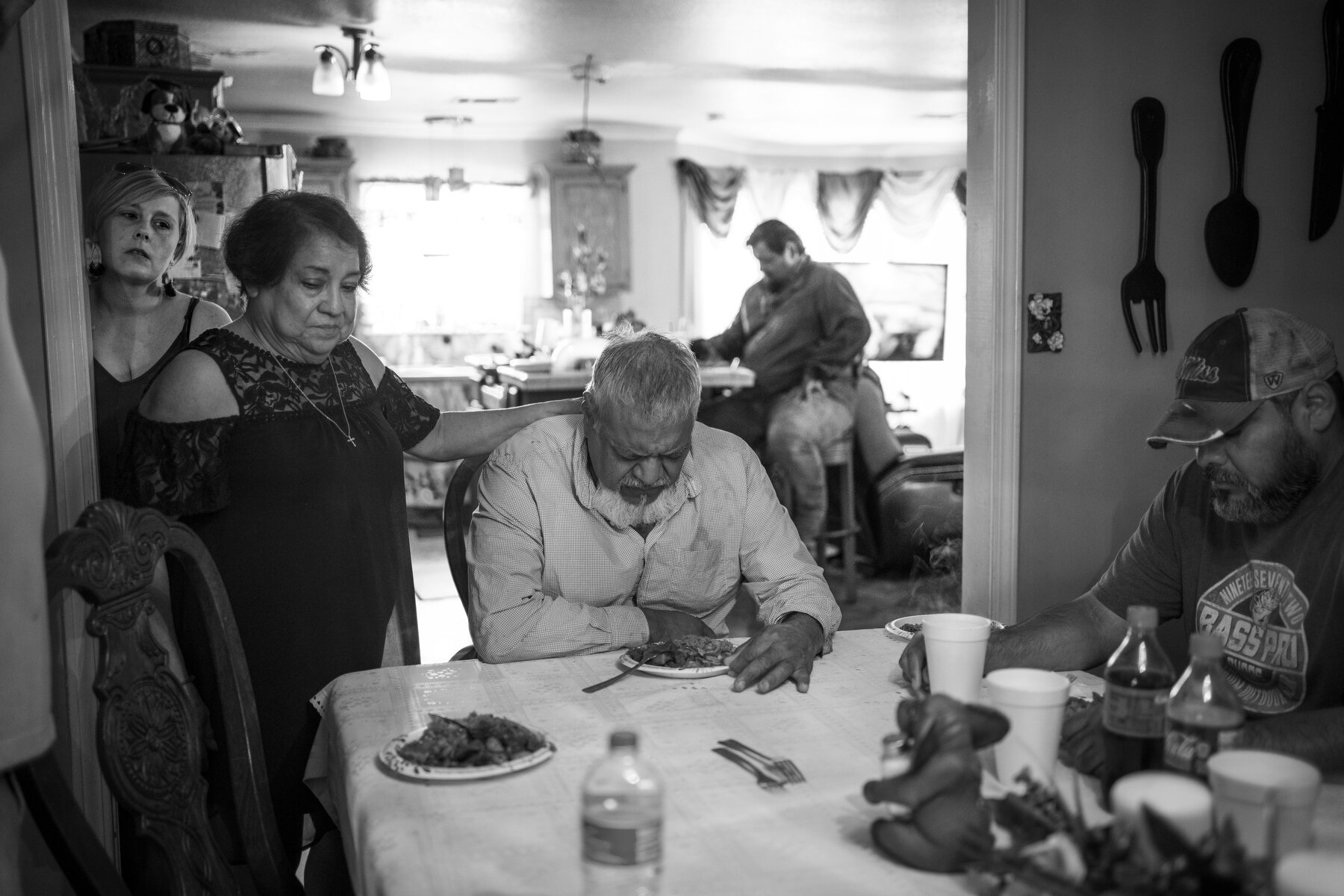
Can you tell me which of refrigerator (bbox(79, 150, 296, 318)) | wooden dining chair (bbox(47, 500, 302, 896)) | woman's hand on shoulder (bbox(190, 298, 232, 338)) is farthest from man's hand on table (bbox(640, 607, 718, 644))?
refrigerator (bbox(79, 150, 296, 318))

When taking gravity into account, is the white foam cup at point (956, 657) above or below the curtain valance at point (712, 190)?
below

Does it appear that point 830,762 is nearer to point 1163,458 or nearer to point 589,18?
point 1163,458

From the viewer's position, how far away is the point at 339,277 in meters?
2.12

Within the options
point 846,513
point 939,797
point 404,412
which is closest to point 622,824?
point 939,797

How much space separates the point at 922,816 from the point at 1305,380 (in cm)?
96

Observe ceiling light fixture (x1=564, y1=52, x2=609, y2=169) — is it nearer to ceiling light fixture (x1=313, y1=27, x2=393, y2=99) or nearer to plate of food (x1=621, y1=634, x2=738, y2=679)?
ceiling light fixture (x1=313, y1=27, x2=393, y2=99)

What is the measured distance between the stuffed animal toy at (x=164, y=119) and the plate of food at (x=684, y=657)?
8.79 ft

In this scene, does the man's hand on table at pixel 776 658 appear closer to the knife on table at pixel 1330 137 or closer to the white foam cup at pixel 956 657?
the white foam cup at pixel 956 657

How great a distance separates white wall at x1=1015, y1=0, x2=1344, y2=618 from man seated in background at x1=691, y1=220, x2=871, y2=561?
8.86 feet

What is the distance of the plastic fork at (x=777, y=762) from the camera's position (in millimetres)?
1326

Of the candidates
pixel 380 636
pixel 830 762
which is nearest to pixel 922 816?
pixel 830 762

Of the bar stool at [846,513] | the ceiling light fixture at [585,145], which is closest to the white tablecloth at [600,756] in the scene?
the bar stool at [846,513]

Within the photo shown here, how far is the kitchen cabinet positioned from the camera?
10.0 m

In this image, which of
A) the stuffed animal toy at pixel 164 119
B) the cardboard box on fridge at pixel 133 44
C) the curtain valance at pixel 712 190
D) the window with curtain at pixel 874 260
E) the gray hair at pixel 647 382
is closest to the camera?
the gray hair at pixel 647 382
